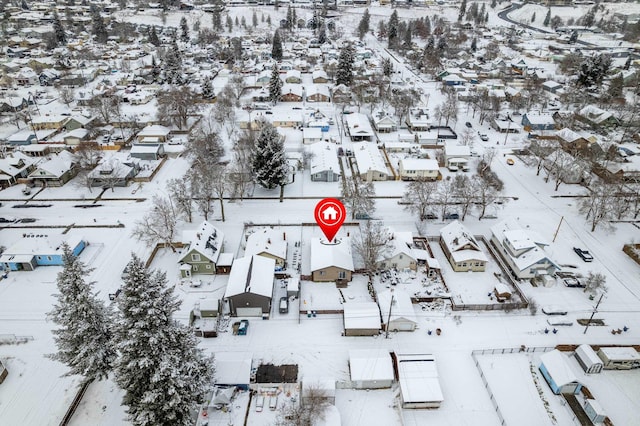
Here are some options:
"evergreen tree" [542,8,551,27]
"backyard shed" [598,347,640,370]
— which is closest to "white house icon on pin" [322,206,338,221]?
"backyard shed" [598,347,640,370]

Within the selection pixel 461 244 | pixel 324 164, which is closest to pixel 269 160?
pixel 324 164

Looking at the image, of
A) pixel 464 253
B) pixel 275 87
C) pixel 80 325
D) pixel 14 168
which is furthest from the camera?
pixel 275 87

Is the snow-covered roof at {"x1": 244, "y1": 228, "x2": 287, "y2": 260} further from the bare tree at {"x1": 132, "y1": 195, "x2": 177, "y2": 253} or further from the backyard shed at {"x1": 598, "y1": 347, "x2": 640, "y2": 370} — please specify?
the backyard shed at {"x1": 598, "y1": 347, "x2": 640, "y2": 370}

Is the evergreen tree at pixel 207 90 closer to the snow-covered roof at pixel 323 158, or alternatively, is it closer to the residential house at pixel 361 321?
the snow-covered roof at pixel 323 158

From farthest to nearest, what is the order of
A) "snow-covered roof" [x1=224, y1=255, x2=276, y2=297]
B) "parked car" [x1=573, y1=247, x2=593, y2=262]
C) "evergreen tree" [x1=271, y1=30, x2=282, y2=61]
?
"evergreen tree" [x1=271, y1=30, x2=282, y2=61], "parked car" [x1=573, y1=247, x2=593, y2=262], "snow-covered roof" [x1=224, y1=255, x2=276, y2=297]

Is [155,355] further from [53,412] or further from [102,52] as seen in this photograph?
[102,52]

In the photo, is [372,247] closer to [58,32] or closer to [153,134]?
[153,134]
